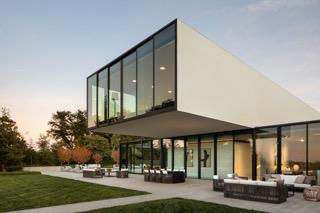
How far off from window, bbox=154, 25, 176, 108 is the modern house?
0.04 m

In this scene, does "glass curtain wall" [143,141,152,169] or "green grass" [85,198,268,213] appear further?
"glass curtain wall" [143,141,152,169]

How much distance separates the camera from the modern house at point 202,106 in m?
13.9

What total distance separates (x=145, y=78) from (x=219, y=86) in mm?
3861

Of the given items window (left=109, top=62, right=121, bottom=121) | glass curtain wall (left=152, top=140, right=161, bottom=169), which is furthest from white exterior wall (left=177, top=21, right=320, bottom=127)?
glass curtain wall (left=152, top=140, right=161, bottom=169)

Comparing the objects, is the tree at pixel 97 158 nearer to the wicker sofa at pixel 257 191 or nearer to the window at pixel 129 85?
the window at pixel 129 85

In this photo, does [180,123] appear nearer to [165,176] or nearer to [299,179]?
[165,176]

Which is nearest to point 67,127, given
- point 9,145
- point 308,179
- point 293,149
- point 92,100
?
point 9,145

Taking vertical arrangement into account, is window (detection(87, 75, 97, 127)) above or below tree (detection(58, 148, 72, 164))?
above

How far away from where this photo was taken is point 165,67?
45.9 ft

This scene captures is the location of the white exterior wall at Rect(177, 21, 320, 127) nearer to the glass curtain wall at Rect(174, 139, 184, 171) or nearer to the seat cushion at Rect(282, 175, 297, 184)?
the seat cushion at Rect(282, 175, 297, 184)

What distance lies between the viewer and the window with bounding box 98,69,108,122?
62.4ft

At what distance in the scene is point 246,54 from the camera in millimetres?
22672

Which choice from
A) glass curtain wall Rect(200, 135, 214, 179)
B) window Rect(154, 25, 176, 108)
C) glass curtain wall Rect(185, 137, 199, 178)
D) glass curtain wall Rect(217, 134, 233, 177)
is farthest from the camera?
glass curtain wall Rect(185, 137, 199, 178)

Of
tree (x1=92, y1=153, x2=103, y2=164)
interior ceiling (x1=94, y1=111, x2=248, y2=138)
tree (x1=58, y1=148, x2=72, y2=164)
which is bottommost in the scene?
tree (x1=92, y1=153, x2=103, y2=164)
